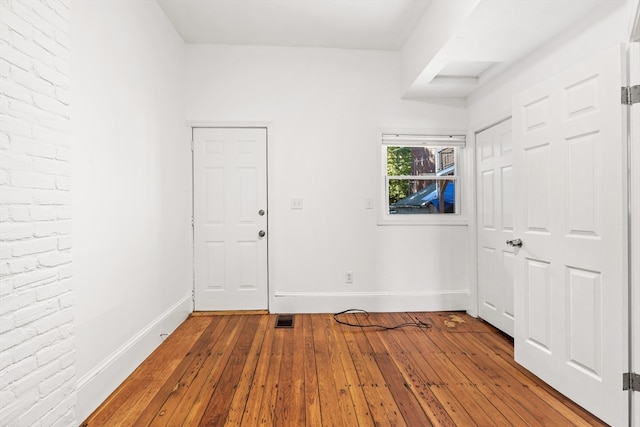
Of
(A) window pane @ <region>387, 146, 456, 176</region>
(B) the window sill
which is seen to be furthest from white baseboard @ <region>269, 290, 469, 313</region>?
(A) window pane @ <region>387, 146, 456, 176</region>

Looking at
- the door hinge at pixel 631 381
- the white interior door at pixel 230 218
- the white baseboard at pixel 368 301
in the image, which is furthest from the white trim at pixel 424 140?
the door hinge at pixel 631 381

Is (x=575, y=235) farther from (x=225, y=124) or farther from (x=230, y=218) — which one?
(x=225, y=124)

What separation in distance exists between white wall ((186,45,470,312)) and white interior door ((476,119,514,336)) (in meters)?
0.30

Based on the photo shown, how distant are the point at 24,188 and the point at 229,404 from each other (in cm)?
149

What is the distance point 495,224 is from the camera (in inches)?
117

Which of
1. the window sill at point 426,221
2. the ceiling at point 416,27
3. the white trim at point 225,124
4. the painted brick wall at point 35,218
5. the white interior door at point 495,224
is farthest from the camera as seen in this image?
the window sill at point 426,221

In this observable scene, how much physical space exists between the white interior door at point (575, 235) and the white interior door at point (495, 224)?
1.83ft

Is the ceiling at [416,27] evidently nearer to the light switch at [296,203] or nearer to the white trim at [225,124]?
the white trim at [225,124]

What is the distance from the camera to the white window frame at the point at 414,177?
3.44 m

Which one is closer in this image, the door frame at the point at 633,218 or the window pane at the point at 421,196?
the door frame at the point at 633,218

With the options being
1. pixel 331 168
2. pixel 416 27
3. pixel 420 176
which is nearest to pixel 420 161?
pixel 420 176

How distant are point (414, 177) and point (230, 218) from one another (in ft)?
6.94

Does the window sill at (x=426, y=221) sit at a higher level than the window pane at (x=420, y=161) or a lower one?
Result: lower

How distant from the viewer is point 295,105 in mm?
3369
